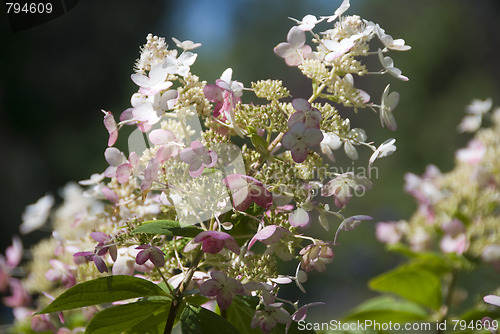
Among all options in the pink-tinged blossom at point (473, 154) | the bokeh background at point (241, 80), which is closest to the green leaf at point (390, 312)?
the pink-tinged blossom at point (473, 154)

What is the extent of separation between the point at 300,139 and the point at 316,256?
103mm

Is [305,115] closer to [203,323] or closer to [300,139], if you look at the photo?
[300,139]

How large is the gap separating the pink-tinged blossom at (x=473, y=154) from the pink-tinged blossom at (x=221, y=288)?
2.12 ft

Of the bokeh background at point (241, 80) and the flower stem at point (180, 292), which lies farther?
the bokeh background at point (241, 80)

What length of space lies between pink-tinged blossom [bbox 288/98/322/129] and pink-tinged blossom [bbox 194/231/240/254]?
0.10 meters

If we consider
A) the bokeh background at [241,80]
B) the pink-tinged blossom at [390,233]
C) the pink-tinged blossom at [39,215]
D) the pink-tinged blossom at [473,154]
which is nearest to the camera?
the pink-tinged blossom at [39,215]

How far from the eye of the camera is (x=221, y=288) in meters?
A: 0.42

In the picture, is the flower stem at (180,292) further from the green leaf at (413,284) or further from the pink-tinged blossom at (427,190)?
the pink-tinged blossom at (427,190)

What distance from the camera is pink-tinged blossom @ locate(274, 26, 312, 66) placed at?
1.52 feet

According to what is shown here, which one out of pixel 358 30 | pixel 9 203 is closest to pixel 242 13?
pixel 9 203

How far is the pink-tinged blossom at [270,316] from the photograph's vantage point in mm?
415

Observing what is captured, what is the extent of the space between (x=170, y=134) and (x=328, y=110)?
0.13m

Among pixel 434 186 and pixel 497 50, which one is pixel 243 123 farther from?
pixel 497 50

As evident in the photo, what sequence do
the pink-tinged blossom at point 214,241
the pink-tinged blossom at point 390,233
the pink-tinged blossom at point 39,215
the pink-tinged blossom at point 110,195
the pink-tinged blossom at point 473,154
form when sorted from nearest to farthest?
the pink-tinged blossom at point 214,241
the pink-tinged blossom at point 110,195
the pink-tinged blossom at point 39,215
the pink-tinged blossom at point 473,154
the pink-tinged blossom at point 390,233
